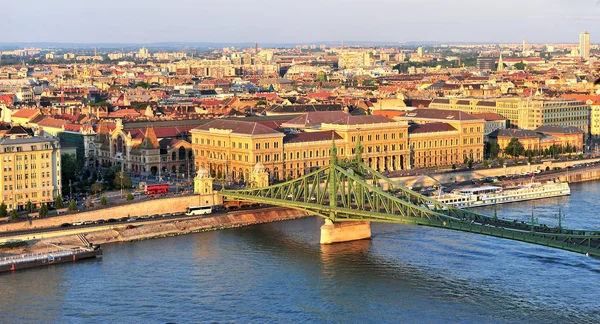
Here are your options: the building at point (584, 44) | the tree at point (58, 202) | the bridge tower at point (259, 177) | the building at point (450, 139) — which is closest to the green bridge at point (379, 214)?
the bridge tower at point (259, 177)

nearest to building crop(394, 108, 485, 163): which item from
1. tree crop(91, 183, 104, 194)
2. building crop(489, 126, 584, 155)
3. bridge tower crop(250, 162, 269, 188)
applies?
building crop(489, 126, 584, 155)

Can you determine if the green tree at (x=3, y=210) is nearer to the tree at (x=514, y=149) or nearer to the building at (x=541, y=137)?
the tree at (x=514, y=149)

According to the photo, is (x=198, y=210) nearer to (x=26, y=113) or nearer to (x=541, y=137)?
(x=541, y=137)

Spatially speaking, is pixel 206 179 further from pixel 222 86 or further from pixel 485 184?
pixel 222 86

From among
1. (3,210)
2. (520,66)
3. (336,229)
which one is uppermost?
(520,66)

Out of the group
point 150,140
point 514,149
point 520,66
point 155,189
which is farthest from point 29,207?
point 520,66

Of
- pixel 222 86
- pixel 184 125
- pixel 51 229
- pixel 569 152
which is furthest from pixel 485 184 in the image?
pixel 222 86
